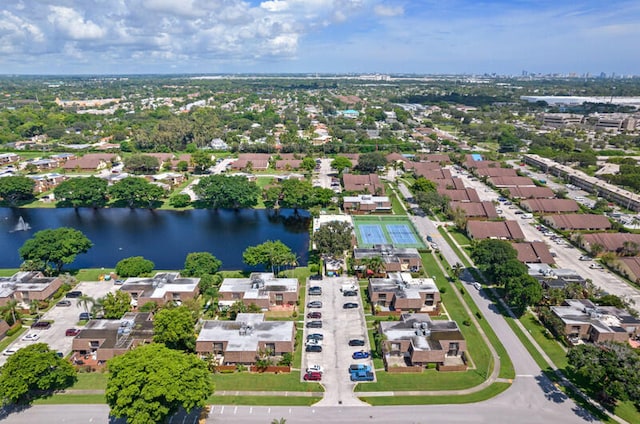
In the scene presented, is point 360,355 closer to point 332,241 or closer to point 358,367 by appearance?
point 358,367

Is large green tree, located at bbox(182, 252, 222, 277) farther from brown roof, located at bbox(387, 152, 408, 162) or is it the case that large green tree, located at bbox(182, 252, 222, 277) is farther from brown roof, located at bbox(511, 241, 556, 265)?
brown roof, located at bbox(387, 152, 408, 162)

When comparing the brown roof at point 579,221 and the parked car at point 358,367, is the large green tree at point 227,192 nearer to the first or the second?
the parked car at point 358,367

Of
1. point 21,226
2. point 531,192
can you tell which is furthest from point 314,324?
point 531,192

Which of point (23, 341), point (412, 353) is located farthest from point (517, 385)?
point (23, 341)

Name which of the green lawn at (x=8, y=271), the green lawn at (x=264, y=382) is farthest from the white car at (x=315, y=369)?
the green lawn at (x=8, y=271)

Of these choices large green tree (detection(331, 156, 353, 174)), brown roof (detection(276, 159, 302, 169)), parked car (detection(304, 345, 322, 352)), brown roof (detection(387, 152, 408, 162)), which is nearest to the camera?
parked car (detection(304, 345, 322, 352))

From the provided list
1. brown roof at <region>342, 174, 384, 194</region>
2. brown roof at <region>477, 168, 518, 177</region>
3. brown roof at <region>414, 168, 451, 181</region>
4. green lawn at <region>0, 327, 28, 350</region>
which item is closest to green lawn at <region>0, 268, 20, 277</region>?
green lawn at <region>0, 327, 28, 350</region>
